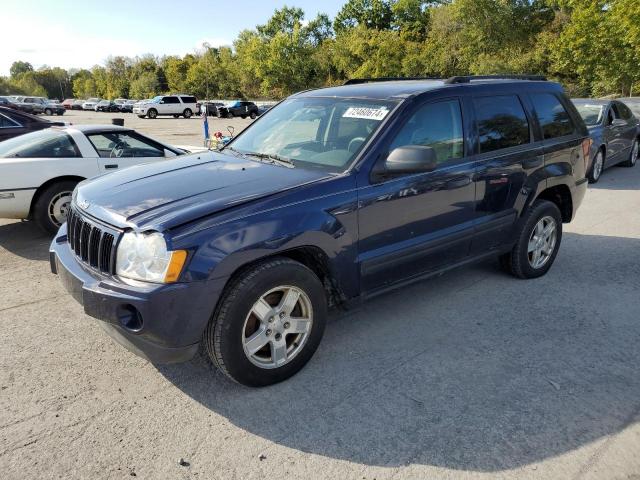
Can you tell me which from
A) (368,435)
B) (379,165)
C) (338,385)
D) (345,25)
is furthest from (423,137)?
(345,25)

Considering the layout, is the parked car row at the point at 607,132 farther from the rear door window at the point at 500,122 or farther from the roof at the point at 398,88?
the roof at the point at 398,88

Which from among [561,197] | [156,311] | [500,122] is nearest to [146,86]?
[561,197]

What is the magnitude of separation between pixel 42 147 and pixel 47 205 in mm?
818

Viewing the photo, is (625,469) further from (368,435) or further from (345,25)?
(345,25)

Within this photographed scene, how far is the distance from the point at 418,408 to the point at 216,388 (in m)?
1.25

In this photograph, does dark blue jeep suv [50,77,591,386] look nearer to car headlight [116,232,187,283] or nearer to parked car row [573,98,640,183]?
car headlight [116,232,187,283]

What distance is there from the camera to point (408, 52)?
54.4 meters

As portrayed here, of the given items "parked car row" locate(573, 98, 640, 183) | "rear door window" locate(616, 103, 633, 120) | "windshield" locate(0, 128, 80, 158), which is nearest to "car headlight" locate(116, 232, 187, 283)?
"windshield" locate(0, 128, 80, 158)

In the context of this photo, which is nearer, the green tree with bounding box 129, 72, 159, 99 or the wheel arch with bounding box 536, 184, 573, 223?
the wheel arch with bounding box 536, 184, 573, 223

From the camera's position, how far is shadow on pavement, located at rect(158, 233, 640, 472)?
270cm

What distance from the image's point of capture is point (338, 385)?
320 centimetres

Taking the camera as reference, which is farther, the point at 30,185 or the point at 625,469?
the point at 30,185

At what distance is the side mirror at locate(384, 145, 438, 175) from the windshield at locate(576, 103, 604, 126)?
8528 millimetres

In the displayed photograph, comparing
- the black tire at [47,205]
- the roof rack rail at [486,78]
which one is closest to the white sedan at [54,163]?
the black tire at [47,205]
